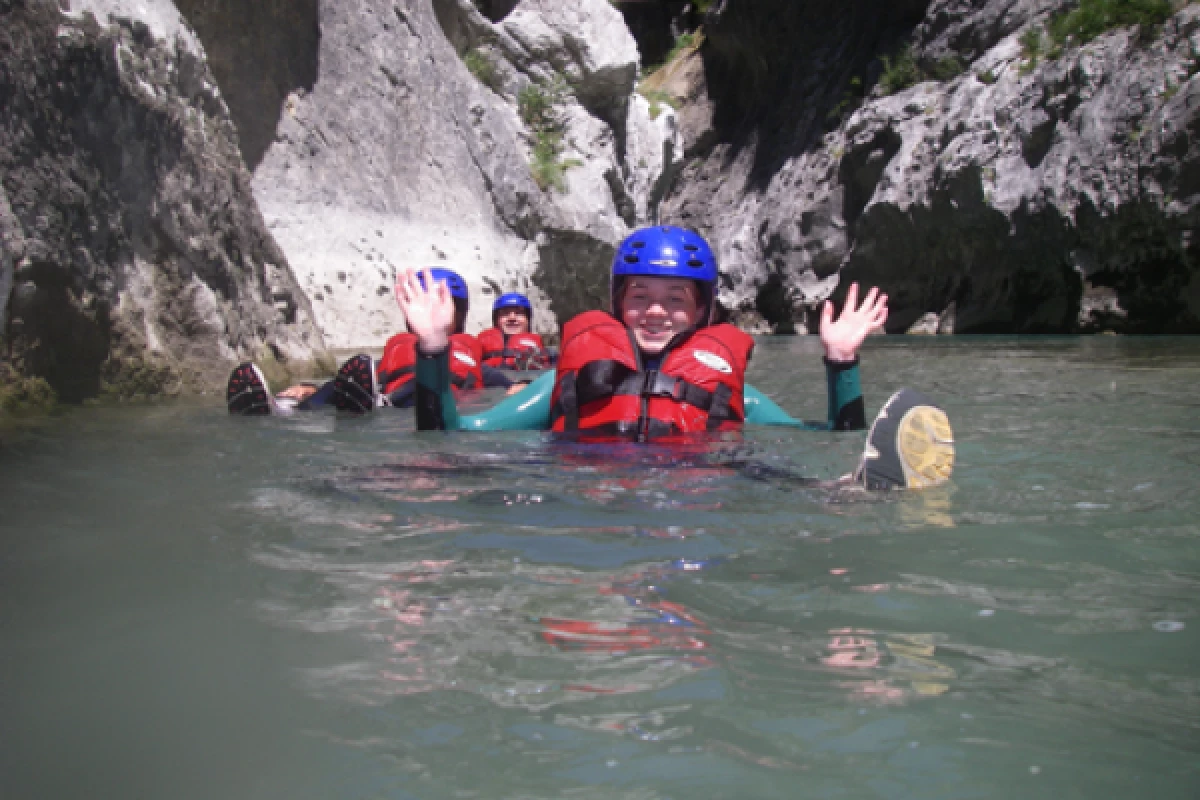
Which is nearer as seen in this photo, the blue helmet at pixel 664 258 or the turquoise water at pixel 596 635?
the turquoise water at pixel 596 635

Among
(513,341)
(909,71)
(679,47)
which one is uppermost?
(679,47)

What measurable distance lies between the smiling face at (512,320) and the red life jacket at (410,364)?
224 cm

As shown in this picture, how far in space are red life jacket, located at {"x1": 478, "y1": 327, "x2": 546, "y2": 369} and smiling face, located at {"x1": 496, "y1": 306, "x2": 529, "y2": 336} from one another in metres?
0.29

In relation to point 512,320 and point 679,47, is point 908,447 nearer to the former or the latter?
point 512,320

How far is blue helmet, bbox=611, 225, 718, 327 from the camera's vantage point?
4.24 m

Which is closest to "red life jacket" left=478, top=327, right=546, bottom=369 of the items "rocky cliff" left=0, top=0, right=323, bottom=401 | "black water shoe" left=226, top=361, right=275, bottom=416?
"rocky cliff" left=0, top=0, right=323, bottom=401

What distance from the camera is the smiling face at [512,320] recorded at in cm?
1038

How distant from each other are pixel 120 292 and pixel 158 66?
194 cm

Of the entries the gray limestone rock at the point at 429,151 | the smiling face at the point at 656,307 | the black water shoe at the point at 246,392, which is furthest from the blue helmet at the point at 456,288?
the gray limestone rock at the point at 429,151

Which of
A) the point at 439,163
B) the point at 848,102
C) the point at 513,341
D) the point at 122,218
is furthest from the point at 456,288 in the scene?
the point at 848,102

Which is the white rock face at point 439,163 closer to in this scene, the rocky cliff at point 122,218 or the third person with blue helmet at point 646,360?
the rocky cliff at point 122,218

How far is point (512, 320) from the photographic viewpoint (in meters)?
10.4

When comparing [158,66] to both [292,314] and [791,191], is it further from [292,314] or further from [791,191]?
[791,191]

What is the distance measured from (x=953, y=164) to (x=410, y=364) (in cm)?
1716
